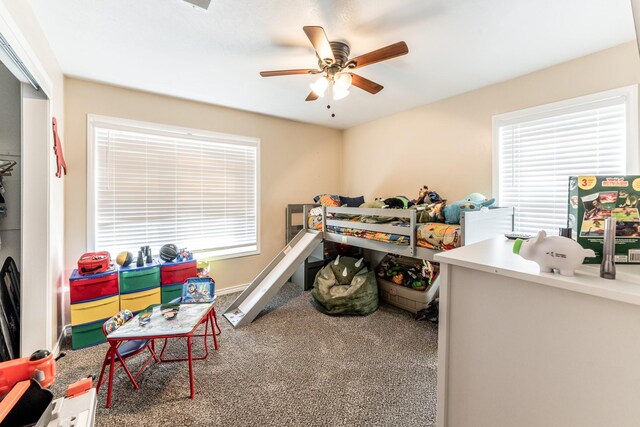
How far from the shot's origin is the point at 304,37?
191cm

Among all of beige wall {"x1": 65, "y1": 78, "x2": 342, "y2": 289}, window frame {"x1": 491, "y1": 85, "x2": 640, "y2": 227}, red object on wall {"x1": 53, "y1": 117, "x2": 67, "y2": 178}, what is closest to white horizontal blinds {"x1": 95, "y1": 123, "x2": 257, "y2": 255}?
beige wall {"x1": 65, "y1": 78, "x2": 342, "y2": 289}

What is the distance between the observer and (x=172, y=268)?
2.74 meters

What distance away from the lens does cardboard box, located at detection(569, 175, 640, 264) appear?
82cm

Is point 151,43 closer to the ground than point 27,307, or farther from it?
farther from it

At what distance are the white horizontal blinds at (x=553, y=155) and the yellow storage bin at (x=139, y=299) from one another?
12.1 feet

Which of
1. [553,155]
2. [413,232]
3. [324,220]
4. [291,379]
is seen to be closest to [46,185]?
[291,379]

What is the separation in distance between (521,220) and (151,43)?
11.9 ft

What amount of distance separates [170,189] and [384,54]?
2708 millimetres

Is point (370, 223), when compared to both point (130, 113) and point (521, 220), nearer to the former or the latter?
point (521, 220)

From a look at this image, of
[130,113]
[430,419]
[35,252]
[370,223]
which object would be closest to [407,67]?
[370,223]

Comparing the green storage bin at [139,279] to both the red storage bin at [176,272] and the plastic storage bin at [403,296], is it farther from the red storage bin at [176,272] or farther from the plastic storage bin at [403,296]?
the plastic storage bin at [403,296]

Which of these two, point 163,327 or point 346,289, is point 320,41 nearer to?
point 163,327

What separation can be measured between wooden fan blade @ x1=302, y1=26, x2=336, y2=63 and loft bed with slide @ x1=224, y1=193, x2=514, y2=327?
139cm

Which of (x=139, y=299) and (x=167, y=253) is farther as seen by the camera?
(x=167, y=253)
